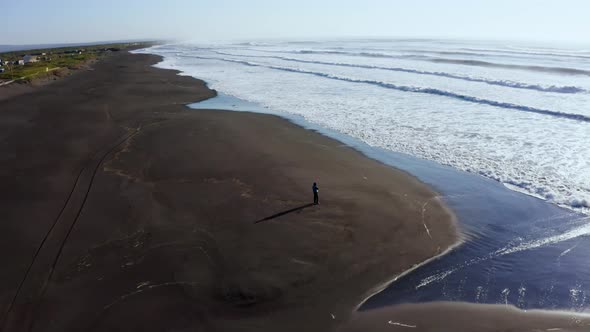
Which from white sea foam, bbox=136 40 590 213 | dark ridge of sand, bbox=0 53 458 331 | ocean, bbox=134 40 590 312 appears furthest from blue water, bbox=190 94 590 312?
white sea foam, bbox=136 40 590 213

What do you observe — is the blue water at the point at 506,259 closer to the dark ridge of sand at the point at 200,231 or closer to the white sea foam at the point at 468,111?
the dark ridge of sand at the point at 200,231

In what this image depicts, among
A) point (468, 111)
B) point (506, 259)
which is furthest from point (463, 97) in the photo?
point (506, 259)

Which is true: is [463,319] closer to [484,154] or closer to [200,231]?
[200,231]

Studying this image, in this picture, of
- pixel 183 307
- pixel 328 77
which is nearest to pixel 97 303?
pixel 183 307

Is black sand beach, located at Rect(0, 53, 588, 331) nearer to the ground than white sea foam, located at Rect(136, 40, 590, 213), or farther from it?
nearer to the ground

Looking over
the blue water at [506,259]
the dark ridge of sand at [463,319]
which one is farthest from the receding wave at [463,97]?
the dark ridge of sand at [463,319]

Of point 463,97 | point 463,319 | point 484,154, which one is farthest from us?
point 463,97

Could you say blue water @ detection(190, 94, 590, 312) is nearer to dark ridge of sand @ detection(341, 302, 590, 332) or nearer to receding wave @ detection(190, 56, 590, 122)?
dark ridge of sand @ detection(341, 302, 590, 332)
